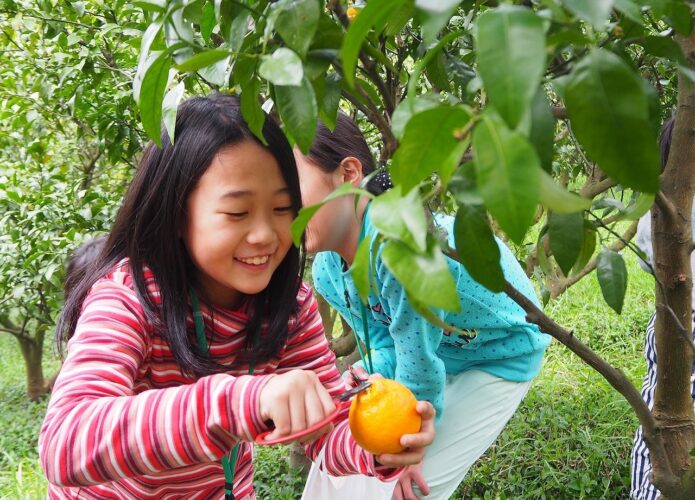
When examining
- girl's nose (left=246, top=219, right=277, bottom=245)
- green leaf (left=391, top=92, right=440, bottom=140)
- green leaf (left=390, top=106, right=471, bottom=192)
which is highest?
green leaf (left=391, top=92, right=440, bottom=140)

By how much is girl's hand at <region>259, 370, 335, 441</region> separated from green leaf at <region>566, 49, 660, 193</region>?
57cm

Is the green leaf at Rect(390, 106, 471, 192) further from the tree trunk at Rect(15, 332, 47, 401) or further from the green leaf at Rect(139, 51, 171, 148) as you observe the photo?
the tree trunk at Rect(15, 332, 47, 401)

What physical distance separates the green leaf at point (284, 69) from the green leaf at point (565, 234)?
0.27 metres

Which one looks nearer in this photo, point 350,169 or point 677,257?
point 677,257

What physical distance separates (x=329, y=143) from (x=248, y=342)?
63cm

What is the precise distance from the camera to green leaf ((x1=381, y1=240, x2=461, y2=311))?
47 cm

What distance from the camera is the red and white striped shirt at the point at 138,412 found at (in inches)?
37.3

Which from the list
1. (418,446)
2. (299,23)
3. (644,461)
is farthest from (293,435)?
(644,461)

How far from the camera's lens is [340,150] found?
1.91 m

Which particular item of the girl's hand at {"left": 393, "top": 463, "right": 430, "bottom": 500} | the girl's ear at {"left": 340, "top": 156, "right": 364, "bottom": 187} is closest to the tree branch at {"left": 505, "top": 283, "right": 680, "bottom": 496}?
the girl's hand at {"left": 393, "top": 463, "right": 430, "bottom": 500}

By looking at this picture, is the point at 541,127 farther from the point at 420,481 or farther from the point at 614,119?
the point at 420,481

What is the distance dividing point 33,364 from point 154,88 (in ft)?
14.9

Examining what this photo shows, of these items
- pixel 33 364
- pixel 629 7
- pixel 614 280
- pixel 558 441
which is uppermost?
pixel 629 7

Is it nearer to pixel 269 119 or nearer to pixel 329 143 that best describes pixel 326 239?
pixel 329 143
